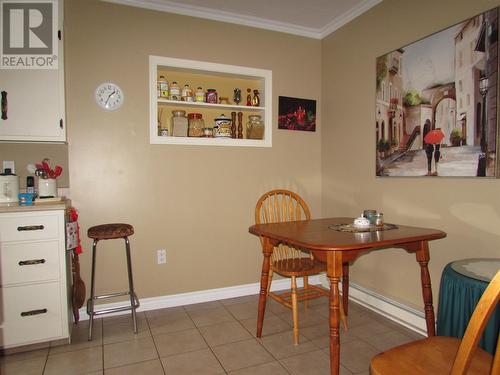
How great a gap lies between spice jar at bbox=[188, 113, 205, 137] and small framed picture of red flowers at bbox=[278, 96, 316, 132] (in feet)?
2.39

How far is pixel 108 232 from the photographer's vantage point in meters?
2.19

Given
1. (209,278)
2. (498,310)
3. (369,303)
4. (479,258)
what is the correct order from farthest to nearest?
(209,278) < (369,303) < (479,258) < (498,310)

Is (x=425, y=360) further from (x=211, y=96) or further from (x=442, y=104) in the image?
(x=211, y=96)

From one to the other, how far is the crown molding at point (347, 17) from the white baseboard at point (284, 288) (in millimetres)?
2224

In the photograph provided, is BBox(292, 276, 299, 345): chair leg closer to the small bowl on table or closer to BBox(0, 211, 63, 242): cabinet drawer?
BBox(0, 211, 63, 242): cabinet drawer

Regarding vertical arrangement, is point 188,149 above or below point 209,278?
above

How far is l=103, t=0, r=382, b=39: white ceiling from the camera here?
261 centimetres

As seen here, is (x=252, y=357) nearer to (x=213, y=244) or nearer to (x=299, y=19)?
(x=213, y=244)

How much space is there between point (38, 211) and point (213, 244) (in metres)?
1.32

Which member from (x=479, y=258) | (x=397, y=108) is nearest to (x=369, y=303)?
(x=479, y=258)

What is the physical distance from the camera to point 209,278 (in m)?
2.85

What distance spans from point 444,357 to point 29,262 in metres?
2.14

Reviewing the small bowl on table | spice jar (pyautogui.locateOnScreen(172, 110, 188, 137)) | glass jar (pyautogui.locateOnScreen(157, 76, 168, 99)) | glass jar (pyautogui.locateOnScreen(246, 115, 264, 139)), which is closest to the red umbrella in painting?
glass jar (pyautogui.locateOnScreen(246, 115, 264, 139))

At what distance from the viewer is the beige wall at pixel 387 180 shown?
75.5 inches
